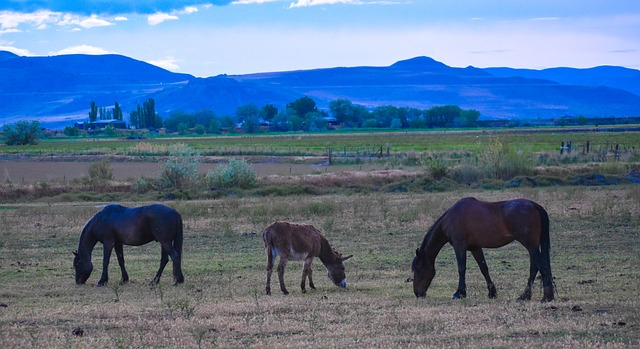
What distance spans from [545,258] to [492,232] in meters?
0.93

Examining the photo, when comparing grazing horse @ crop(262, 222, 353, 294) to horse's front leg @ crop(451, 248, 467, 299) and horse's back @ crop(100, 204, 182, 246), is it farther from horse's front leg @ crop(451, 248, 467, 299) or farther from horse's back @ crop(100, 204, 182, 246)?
horse's back @ crop(100, 204, 182, 246)

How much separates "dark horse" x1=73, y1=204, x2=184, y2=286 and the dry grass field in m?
0.41

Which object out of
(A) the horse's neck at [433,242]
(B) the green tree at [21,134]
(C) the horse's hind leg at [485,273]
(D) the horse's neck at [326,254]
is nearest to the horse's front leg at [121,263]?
(D) the horse's neck at [326,254]

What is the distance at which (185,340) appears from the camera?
425 inches

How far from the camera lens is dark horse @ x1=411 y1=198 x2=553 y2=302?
13492mm

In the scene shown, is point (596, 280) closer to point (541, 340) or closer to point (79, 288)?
point (541, 340)

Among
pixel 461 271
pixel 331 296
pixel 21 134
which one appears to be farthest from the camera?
pixel 21 134

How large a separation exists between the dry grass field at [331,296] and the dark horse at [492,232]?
431mm

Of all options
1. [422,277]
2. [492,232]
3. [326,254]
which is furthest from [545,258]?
[326,254]

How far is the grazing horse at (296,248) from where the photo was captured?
15125mm

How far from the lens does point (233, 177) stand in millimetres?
44500

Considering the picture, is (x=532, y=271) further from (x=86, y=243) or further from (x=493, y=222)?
(x=86, y=243)

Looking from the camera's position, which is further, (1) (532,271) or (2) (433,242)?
(2) (433,242)

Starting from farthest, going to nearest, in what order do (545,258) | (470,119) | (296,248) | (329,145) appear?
1. (470,119)
2. (329,145)
3. (296,248)
4. (545,258)
